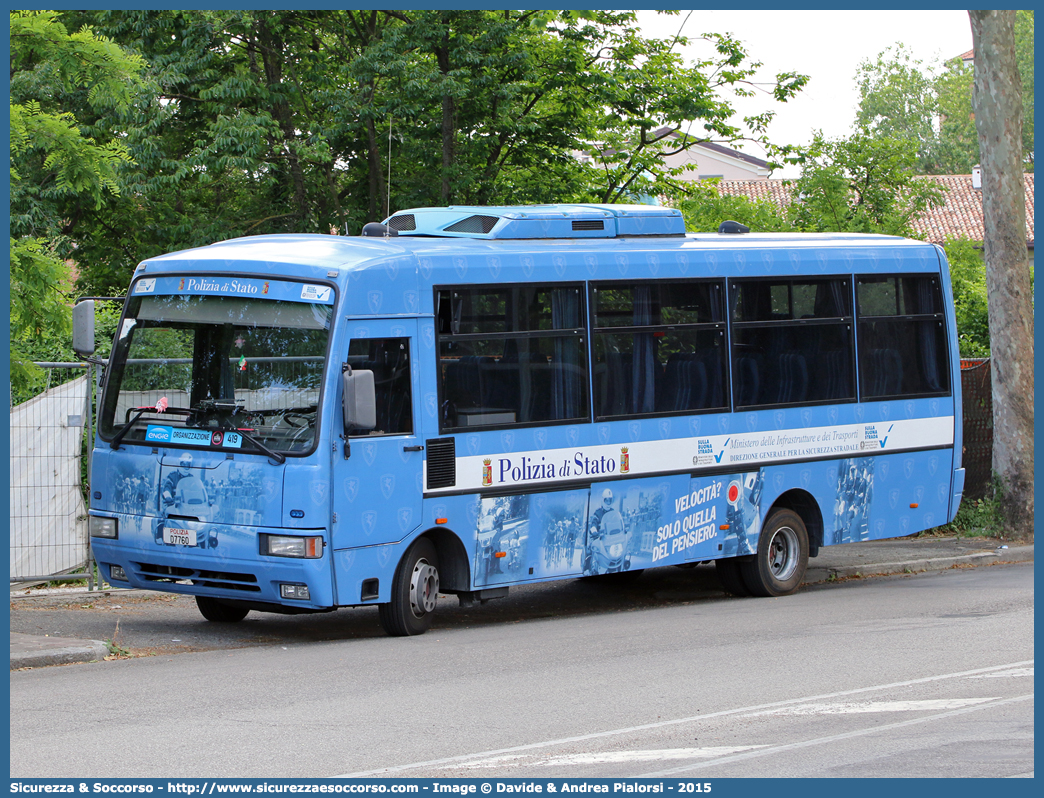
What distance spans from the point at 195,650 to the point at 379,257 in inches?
134

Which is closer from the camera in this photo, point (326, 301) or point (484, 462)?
point (326, 301)

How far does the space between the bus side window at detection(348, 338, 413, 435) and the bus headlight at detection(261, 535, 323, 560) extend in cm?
98

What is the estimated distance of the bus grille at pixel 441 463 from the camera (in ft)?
36.8

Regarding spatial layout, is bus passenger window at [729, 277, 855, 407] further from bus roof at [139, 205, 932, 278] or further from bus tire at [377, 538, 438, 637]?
bus tire at [377, 538, 438, 637]

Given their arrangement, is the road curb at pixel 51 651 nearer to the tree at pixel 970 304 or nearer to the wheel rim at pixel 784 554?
the wheel rim at pixel 784 554

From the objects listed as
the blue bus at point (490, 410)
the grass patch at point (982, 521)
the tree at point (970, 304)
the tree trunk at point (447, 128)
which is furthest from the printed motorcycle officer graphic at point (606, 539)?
the tree at point (970, 304)

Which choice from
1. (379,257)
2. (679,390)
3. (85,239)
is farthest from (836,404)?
(85,239)

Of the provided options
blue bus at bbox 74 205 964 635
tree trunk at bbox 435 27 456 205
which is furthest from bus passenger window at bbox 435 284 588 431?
tree trunk at bbox 435 27 456 205

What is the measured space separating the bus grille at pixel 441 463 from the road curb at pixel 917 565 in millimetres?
5427

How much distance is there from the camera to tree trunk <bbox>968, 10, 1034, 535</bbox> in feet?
60.3

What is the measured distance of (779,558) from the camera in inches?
566
